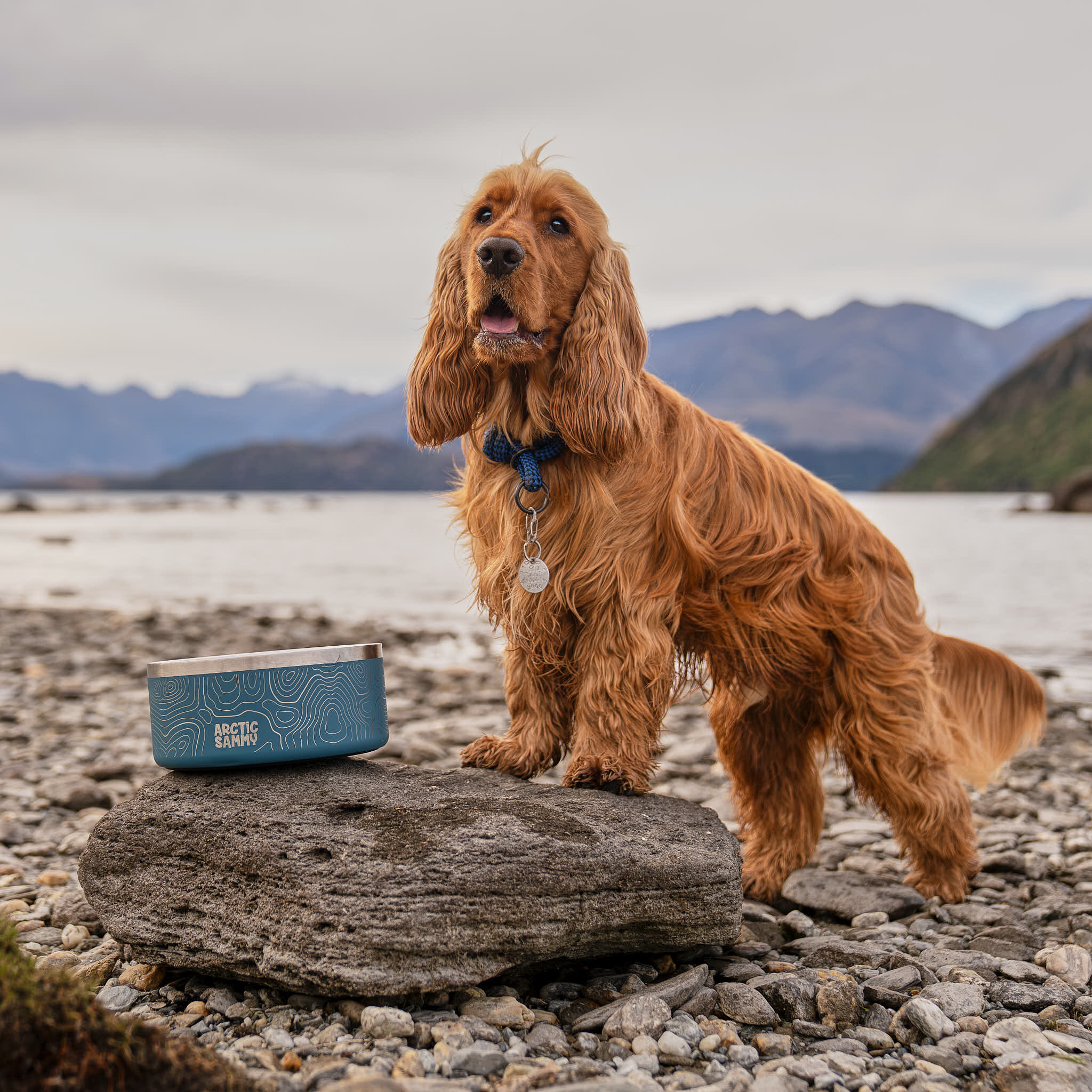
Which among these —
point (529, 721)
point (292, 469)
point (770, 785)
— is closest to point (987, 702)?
point (770, 785)

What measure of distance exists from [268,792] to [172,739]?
1.23ft

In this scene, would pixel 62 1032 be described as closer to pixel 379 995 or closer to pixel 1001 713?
pixel 379 995

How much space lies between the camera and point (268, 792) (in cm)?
341

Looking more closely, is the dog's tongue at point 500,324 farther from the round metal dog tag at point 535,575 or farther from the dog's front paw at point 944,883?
the dog's front paw at point 944,883

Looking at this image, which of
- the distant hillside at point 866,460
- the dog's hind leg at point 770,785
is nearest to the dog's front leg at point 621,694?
the dog's hind leg at point 770,785

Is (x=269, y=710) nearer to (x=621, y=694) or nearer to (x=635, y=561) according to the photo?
(x=621, y=694)

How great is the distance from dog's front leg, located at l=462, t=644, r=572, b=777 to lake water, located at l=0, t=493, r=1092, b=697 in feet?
1.17

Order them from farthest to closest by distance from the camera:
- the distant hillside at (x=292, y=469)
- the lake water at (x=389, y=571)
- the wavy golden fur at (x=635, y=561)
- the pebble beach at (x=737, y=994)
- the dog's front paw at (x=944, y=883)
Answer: the distant hillside at (x=292, y=469), the lake water at (x=389, y=571), the dog's front paw at (x=944, y=883), the wavy golden fur at (x=635, y=561), the pebble beach at (x=737, y=994)

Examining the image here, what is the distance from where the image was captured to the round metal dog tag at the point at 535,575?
361cm

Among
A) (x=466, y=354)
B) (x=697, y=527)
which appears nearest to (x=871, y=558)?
(x=697, y=527)

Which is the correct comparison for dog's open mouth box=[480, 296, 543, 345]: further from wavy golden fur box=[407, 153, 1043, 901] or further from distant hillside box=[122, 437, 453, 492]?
distant hillside box=[122, 437, 453, 492]

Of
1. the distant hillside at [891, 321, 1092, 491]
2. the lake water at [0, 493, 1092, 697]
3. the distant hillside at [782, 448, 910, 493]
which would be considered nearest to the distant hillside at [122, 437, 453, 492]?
the distant hillside at [782, 448, 910, 493]

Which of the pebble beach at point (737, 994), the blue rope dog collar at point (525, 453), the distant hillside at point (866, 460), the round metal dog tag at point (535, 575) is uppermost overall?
the distant hillside at point (866, 460)

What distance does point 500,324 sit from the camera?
11.3ft
